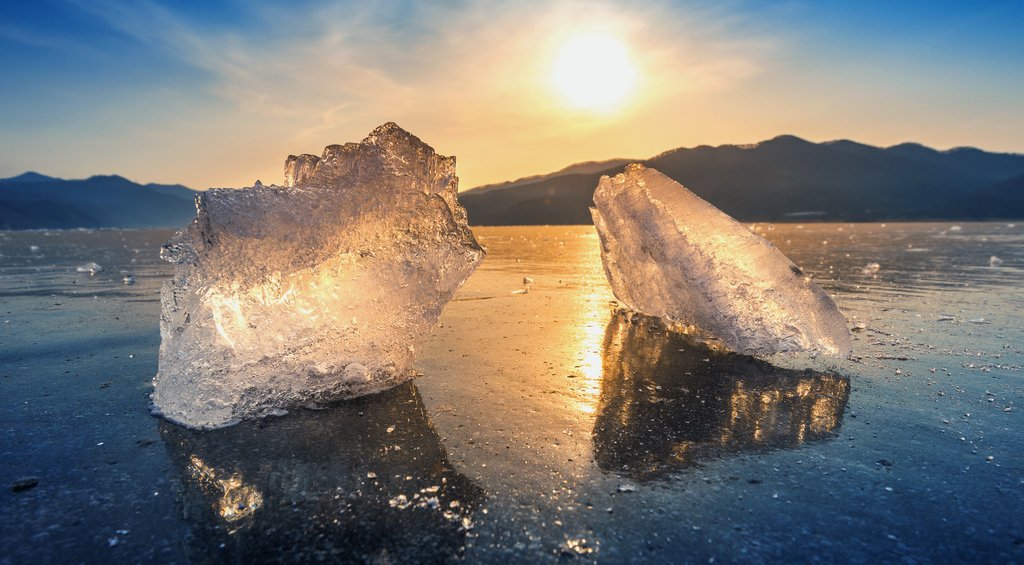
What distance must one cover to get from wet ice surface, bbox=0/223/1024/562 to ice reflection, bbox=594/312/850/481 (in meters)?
0.03

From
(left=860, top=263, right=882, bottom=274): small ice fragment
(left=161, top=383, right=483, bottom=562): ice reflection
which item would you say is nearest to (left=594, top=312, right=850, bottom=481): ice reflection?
(left=161, top=383, right=483, bottom=562): ice reflection

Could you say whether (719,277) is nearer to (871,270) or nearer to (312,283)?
(312,283)

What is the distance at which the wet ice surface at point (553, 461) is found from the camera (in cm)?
257

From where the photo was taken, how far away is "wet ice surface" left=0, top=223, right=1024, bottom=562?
257 cm

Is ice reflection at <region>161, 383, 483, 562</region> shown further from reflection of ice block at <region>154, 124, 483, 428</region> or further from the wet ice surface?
reflection of ice block at <region>154, 124, 483, 428</region>

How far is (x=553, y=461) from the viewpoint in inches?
135

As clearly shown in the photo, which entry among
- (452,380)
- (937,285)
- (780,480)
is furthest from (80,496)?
(937,285)

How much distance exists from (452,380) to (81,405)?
3232 millimetres

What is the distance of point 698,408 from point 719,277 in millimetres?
2390

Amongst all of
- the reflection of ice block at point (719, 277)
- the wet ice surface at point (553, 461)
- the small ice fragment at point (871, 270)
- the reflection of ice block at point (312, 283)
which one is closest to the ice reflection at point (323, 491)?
the wet ice surface at point (553, 461)

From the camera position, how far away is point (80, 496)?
300cm

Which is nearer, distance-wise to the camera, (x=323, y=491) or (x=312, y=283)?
(x=323, y=491)

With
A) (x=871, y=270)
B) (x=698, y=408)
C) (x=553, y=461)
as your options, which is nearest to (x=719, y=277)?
(x=698, y=408)

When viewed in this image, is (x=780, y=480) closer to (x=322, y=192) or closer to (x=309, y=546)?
(x=309, y=546)
